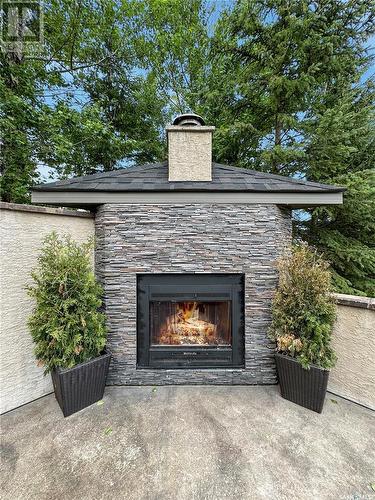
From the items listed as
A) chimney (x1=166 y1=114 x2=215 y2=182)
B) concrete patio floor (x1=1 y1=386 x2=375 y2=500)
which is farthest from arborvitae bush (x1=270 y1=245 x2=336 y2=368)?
chimney (x1=166 y1=114 x2=215 y2=182)

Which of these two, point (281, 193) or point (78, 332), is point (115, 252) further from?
point (281, 193)

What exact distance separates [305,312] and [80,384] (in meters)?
2.94

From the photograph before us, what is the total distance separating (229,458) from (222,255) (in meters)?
2.19

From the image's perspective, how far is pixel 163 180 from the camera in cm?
326

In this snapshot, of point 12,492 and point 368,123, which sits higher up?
point 368,123

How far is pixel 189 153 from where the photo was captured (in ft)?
10.8

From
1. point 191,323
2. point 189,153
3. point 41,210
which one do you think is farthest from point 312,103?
point 41,210

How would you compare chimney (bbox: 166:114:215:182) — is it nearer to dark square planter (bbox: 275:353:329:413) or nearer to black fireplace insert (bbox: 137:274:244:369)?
black fireplace insert (bbox: 137:274:244:369)

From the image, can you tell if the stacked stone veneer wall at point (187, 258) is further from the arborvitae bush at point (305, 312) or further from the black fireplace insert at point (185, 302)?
the arborvitae bush at point (305, 312)

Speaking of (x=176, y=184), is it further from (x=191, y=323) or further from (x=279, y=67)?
(x=279, y=67)

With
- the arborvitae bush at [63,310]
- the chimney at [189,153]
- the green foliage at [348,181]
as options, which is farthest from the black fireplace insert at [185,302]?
the green foliage at [348,181]

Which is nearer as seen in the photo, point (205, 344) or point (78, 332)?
point (78, 332)

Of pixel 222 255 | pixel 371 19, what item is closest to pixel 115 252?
pixel 222 255

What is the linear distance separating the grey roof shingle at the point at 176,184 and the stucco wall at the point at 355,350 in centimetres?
163
